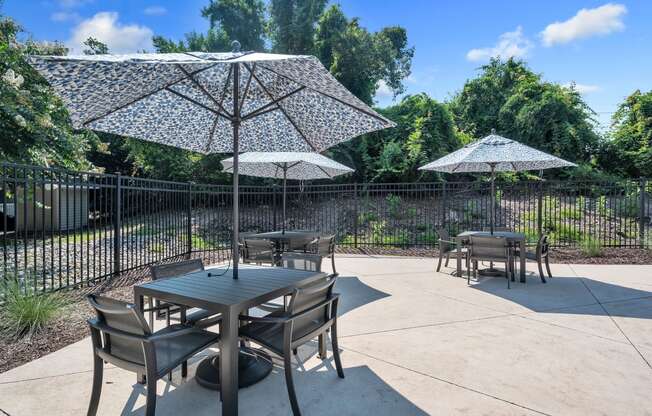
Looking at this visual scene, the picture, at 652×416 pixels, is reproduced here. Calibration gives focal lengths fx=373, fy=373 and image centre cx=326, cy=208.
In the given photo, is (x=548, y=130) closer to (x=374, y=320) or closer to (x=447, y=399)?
(x=374, y=320)

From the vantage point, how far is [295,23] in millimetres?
16344

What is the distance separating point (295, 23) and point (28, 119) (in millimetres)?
12212

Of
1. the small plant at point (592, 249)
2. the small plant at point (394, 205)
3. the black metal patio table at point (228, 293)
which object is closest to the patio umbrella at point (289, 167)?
the black metal patio table at point (228, 293)

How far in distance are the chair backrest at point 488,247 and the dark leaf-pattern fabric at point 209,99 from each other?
314cm

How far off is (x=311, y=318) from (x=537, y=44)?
15432mm

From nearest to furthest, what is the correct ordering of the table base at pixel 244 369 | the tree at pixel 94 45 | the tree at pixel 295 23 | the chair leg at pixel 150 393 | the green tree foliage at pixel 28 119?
the chair leg at pixel 150 393, the table base at pixel 244 369, the green tree foliage at pixel 28 119, the tree at pixel 295 23, the tree at pixel 94 45

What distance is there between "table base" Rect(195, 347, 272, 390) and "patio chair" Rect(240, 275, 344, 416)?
39 centimetres

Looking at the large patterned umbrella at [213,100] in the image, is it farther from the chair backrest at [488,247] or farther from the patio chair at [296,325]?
the chair backrest at [488,247]

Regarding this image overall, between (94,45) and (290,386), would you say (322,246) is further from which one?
(94,45)

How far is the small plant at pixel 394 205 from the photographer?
1276cm

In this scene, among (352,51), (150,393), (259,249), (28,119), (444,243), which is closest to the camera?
(150,393)

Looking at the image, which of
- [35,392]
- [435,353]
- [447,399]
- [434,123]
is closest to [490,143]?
[435,353]

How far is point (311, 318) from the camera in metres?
2.65

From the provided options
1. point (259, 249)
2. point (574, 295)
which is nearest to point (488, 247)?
point (574, 295)
